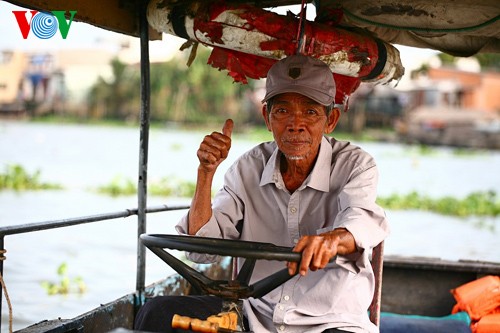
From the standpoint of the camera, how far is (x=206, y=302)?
106 inches

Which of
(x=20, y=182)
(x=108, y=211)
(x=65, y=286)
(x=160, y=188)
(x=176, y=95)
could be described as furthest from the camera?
(x=176, y=95)

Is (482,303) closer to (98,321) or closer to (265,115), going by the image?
(265,115)

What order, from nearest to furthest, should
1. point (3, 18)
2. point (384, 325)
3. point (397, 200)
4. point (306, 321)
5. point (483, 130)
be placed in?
point (306, 321) → point (3, 18) → point (384, 325) → point (397, 200) → point (483, 130)

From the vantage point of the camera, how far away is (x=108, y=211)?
9.77 meters

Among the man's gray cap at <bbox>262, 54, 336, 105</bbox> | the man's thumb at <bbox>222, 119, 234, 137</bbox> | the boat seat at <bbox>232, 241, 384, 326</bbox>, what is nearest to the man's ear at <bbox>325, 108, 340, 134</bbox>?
the man's gray cap at <bbox>262, 54, 336, 105</bbox>

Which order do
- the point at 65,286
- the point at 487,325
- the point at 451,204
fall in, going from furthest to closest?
1. the point at 451,204
2. the point at 65,286
3. the point at 487,325

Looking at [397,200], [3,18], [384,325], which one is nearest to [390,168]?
[397,200]

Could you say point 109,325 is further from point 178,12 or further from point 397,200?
point 397,200

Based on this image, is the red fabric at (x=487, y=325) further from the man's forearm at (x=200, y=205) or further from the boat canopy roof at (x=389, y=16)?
the man's forearm at (x=200, y=205)

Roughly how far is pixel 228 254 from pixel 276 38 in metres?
1.13

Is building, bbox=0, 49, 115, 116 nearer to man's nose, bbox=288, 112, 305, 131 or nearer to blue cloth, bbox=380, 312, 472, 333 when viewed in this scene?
blue cloth, bbox=380, 312, 472, 333

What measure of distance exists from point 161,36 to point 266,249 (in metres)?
1.75

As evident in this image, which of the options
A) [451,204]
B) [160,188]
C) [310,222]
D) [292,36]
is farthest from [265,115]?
[160,188]

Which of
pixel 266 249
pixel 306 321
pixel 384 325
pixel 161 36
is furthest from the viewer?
pixel 384 325
